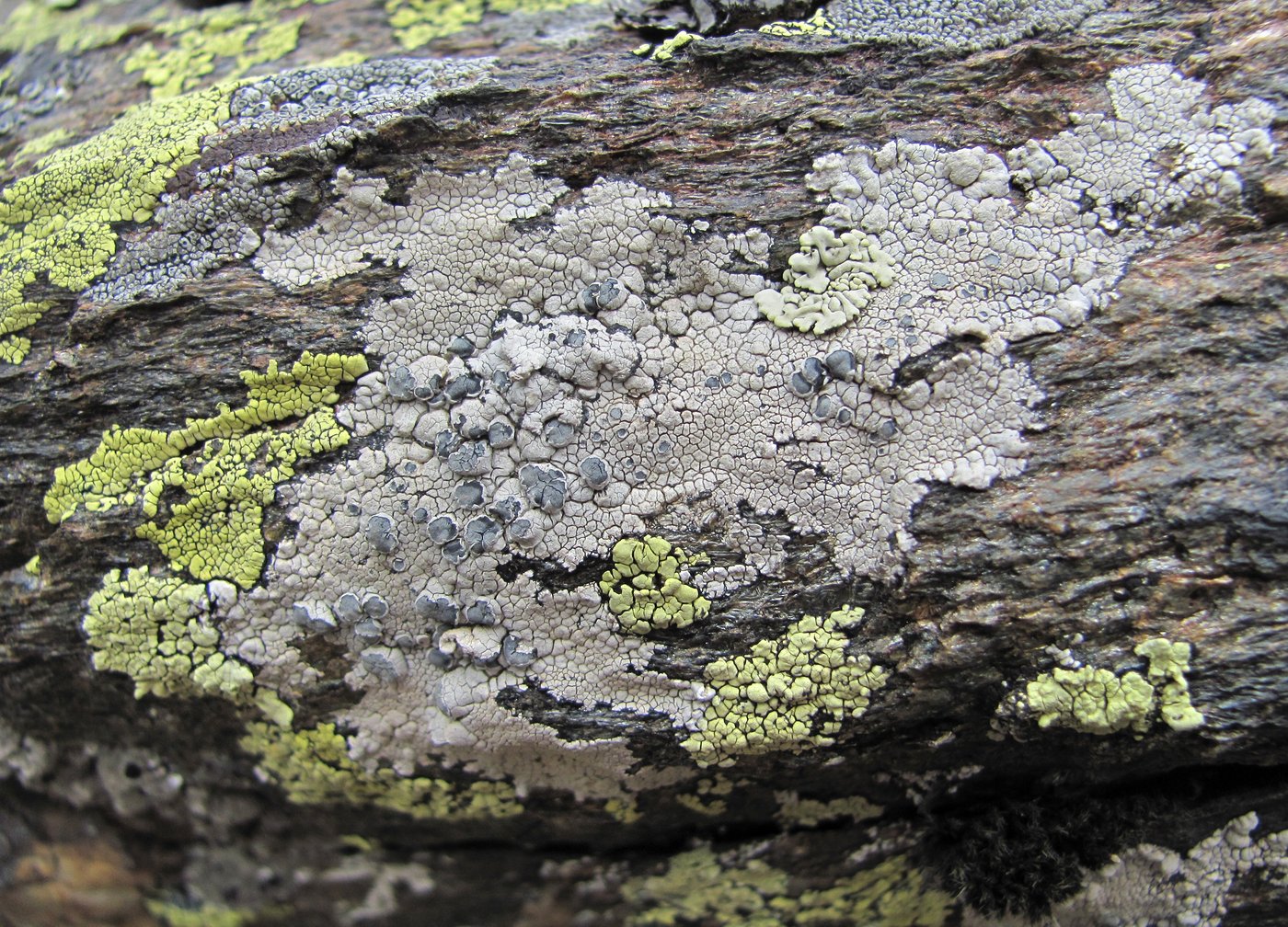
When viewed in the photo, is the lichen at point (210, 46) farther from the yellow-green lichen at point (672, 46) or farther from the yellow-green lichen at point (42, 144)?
the yellow-green lichen at point (672, 46)

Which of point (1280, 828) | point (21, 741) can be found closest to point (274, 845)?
point (21, 741)

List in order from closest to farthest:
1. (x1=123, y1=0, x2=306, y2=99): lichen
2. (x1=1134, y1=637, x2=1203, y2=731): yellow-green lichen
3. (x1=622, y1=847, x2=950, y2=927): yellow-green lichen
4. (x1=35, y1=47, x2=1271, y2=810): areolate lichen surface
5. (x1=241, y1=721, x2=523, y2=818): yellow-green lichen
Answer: (x1=1134, y1=637, x2=1203, y2=731): yellow-green lichen, (x1=35, y1=47, x2=1271, y2=810): areolate lichen surface, (x1=241, y1=721, x2=523, y2=818): yellow-green lichen, (x1=622, y1=847, x2=950, y2=927): yellow-green lichen, (x1=123, y1=0, x2=306, y2=99): lichen

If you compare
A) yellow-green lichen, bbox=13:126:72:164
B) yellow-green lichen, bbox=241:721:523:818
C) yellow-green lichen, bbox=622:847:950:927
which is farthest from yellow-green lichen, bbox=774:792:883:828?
yellow-green lichen, bbox=13:126:72:164

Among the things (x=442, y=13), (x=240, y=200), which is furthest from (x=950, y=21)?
(x=240, y=200)

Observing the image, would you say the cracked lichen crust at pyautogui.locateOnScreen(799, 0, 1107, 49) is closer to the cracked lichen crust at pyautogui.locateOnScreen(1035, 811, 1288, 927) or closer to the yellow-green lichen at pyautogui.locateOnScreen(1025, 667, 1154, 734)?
the yellow-green lichen at pyautogui.locateOnScreen(1025, 667, 1154, 734)

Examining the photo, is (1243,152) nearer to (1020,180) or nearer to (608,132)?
(1020,180)
